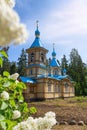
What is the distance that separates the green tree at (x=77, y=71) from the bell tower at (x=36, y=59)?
2056 centimetres

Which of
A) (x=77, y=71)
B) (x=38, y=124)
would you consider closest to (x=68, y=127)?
(x=38, y=124)

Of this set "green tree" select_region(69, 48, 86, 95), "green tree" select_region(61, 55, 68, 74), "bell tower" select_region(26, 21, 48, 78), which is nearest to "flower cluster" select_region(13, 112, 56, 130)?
"bell tower" select_region(26, 21, 48, 78)

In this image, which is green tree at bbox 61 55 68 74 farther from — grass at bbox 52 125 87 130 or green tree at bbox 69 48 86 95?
grass at bbox 52 125 87 130

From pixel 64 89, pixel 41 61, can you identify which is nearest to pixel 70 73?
pixel 64 89

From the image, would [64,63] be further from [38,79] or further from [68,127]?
[68,127]

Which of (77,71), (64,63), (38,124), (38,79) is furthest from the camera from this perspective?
(64,63)

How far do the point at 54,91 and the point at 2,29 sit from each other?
38.1 metres

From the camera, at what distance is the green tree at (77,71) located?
A: 186 feet

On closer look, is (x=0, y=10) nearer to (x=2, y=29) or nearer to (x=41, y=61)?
(x=2, y=29)

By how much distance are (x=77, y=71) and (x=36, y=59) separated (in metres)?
33.9

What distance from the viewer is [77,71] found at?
68.8 meters

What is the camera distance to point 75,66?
7044cm

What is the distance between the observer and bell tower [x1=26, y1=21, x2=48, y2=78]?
120 ft

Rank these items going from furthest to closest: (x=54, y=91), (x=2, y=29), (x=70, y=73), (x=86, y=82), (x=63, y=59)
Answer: (x=63, y=59) < (x=70, y=73) < (x=86, y=82) < (x=54, y=91) < (x=2, y=29)
